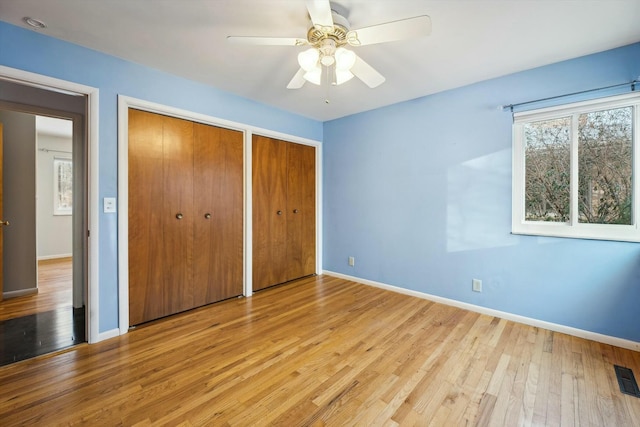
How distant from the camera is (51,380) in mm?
1775

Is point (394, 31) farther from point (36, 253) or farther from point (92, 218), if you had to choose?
point (36, 253)

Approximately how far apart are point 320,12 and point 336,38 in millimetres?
330

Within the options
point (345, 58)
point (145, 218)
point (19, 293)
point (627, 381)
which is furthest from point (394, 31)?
point (19, 293)

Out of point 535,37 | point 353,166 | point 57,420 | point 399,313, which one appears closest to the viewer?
point 57,420

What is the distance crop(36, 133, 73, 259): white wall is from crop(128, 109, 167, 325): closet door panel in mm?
4678

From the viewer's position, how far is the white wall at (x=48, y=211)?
211 inches

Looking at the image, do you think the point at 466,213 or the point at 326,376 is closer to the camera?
the point at 326,376

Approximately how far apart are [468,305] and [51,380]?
3566 millimetres

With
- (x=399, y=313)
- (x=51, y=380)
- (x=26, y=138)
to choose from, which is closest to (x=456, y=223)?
(x=399, y=313)

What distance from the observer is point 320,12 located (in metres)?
1.48

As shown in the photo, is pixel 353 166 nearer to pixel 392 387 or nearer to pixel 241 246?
pixel 241 246

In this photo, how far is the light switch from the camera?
7.62ft

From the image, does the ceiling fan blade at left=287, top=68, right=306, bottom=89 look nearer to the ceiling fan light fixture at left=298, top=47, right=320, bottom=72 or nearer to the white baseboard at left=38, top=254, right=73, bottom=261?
the ceiling fan light fixture at left=298, top=47, right=320, bottom=72

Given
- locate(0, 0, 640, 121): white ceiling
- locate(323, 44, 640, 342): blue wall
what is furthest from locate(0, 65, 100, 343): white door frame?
locate(323, 44, 640, 342): blue wall
